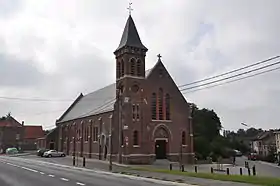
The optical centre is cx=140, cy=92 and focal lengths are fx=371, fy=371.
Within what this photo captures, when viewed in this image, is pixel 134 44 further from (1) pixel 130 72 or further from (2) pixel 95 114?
(2) pixel 95 114

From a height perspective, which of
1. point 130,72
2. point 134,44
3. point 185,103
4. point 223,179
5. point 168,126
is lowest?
point 223,179

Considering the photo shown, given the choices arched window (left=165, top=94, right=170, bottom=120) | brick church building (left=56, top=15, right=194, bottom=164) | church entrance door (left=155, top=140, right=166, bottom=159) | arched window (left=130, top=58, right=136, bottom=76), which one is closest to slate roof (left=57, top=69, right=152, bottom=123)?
brick church building (left=56, top=15, right=194, bottom=164)

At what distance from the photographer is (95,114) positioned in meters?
61.4

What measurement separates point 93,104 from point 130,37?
811 inches

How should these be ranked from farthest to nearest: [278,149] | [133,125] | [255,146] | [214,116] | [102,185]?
[255,146] → [214,116] → [278,149] → [133,125] → [102,185]

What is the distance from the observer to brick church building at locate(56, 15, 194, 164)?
165ft

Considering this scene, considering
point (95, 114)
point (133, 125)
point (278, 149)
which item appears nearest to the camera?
point (133, 125)

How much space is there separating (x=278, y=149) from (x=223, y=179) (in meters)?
65.4

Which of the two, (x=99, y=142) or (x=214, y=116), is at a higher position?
(x=214, y=116)

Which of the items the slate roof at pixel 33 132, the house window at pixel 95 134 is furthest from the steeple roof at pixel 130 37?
the slate roof at pixel 33 132

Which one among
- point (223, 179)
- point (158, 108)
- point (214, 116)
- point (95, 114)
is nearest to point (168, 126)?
point (158, 108)

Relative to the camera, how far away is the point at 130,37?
53562mm

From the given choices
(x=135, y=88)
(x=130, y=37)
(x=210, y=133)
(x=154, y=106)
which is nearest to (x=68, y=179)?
(x=135, y=88)

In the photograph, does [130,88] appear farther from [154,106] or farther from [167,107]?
[167,107]
